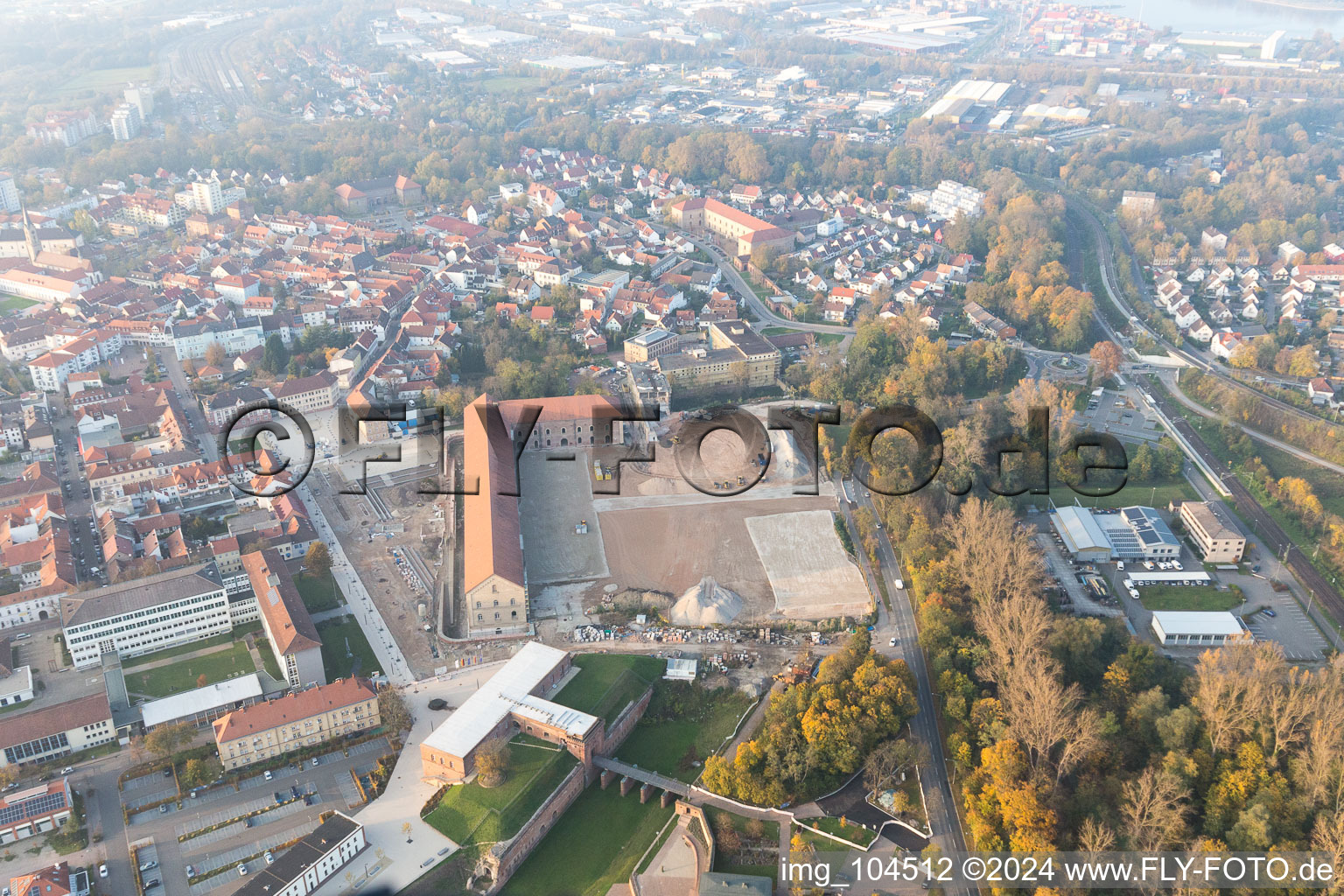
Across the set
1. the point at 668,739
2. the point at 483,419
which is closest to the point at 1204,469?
the point at 668,739

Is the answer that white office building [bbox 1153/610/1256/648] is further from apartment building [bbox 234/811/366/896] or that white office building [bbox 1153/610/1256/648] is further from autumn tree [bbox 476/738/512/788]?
apartment building [bbox 234/811/366/896]

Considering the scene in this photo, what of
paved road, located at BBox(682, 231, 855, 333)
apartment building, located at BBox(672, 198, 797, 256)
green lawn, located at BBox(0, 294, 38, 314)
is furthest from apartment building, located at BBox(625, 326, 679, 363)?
green lawn, located at BBox(0, 294, 38, 314)

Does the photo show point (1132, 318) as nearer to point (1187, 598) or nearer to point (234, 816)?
point (1187, 598)

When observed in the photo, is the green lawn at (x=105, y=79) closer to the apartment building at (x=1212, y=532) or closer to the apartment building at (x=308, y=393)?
the apartment building at (x=308, y=393)

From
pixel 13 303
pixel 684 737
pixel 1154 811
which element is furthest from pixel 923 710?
pixel 13 303

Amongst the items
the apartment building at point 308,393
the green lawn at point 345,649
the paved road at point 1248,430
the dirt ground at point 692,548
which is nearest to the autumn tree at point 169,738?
the green lawn at point 345,649

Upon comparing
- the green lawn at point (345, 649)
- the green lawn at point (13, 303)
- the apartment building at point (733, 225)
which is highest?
the apartment building at point (733, 225)

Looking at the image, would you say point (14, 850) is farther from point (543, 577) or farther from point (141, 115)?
point (141, 115)
